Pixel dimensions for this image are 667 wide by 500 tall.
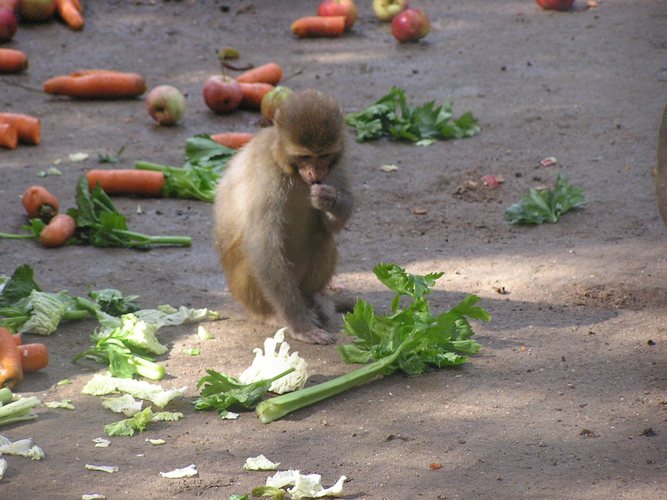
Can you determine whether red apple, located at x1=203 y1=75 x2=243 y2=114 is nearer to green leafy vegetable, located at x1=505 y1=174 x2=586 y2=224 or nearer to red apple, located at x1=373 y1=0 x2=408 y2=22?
red apple, located at x1=373 y1=0 x2=408 y2=22

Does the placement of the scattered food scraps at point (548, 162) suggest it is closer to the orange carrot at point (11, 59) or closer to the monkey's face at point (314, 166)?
the monkey's face at point (314, 166)

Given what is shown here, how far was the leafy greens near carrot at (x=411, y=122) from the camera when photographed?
32.7ft

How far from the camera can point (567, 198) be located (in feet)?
26.6

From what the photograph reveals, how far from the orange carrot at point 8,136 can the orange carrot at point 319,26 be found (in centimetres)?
429

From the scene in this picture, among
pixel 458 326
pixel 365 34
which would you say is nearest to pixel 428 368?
pixel 458 326

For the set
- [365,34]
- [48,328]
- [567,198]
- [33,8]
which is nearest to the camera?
[48,328]

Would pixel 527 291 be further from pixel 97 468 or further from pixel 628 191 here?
pixel 97 468

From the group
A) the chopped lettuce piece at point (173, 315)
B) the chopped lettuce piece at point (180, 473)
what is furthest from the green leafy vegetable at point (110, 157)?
the chopped lettuce piece at point (180, 473)

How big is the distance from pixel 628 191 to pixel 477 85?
10.2 feet

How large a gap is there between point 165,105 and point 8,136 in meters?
1.52

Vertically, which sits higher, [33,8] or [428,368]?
[33,8]

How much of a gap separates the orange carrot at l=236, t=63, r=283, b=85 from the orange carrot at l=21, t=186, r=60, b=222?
134 inches

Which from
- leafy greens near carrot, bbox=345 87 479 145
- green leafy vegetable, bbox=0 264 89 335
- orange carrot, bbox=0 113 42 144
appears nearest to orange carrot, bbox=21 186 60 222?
green leafy vegetable, bbox=0 264 89 335

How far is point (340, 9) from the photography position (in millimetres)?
Result: 12633
